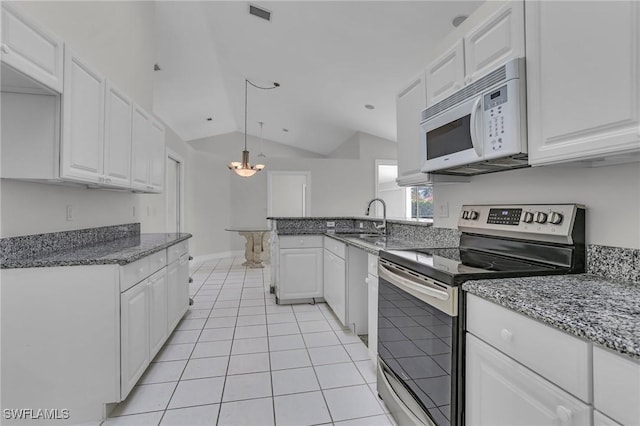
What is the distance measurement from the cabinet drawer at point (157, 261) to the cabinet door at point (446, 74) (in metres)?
2.17

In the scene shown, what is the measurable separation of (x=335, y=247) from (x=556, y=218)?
199cm

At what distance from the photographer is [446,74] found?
178 centimetres

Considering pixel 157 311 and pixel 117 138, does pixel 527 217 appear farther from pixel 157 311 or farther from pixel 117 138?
pixel 117 138

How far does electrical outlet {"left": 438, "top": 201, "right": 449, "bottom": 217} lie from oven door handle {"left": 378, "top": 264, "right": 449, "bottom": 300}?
2.43 ft

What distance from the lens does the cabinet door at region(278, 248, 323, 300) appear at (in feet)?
11.6

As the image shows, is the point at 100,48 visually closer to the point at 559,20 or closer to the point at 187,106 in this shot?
the point at 559,20

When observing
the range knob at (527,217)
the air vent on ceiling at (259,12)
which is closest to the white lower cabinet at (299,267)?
the range knob at (527,217)

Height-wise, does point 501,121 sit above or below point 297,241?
above

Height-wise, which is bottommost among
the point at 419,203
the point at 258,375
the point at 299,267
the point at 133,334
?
the point at 258,375

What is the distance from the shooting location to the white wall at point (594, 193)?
1159 millimetres

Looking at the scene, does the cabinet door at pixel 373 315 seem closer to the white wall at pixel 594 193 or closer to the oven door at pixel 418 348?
the oven door at pixel 418 348

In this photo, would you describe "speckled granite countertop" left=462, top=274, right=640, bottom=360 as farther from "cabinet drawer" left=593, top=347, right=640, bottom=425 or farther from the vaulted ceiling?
the vaulted ceiling

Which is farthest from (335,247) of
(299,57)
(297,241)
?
(299,57)

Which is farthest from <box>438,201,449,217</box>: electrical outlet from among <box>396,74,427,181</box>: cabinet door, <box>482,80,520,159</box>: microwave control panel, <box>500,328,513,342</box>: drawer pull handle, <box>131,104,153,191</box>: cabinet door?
<box>131,104,153,191</box>: cabinet door
